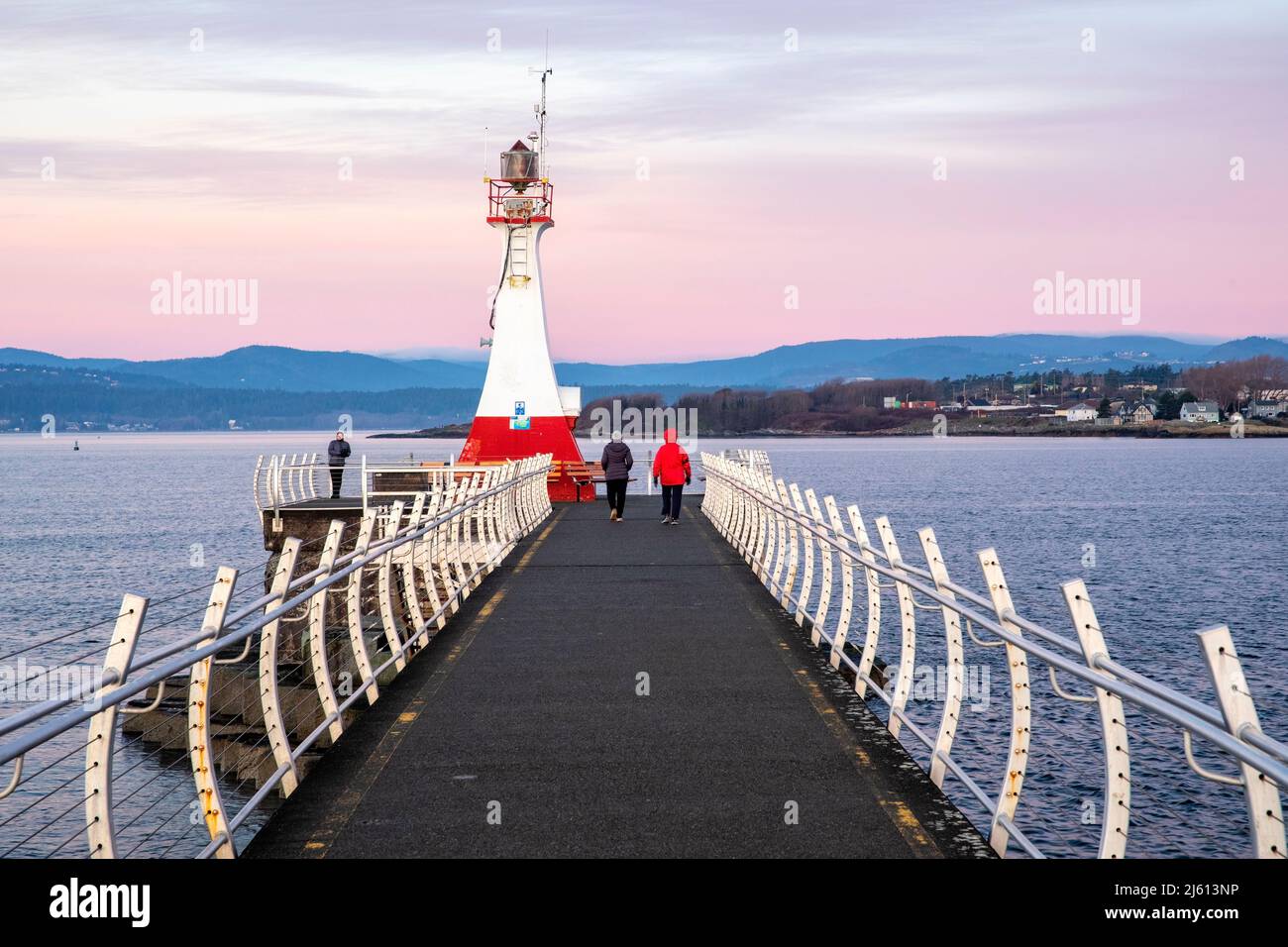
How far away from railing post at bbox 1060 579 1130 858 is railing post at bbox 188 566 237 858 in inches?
141

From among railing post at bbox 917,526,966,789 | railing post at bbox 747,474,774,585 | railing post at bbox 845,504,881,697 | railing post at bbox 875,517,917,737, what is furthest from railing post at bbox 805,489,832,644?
railing post at bbox 917,526,966,789

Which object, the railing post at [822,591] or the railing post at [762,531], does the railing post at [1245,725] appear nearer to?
the railing post at [822,591]

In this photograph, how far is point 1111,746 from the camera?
5016 millimetres

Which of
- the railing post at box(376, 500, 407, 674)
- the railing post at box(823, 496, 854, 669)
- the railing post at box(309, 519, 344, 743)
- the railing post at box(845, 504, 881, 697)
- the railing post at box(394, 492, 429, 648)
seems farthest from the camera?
the railing post at box(394, 492, 429, 648)

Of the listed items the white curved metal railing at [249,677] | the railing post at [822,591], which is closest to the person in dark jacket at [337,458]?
the white curved metal railing at [249,677]

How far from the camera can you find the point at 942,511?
252 feet

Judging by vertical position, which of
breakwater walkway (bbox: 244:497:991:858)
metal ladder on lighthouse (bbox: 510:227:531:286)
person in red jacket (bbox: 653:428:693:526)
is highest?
metal ladder on lighthouse (bbox: 510:227:531:286)

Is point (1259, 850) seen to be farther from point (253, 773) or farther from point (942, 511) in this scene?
point (942, 511)

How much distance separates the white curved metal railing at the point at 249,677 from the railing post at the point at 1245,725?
11.2 ft

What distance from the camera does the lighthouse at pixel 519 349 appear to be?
36188 millimetres

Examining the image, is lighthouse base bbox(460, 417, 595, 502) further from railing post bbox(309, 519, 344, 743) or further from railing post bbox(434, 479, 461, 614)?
railing post bbox(309, 519, 344, 743)

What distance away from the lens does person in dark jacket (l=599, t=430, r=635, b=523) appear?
1057 inches

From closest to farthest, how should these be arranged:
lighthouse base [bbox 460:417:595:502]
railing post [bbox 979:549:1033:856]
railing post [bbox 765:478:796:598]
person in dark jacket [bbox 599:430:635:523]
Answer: railing post [bbox 979:549:1033:856] < railing post [bbox 765:478:796:598] < person in dark jacket [bbox 599:430:635:523] < lighthouse base [bbox 460:417:595:502]
